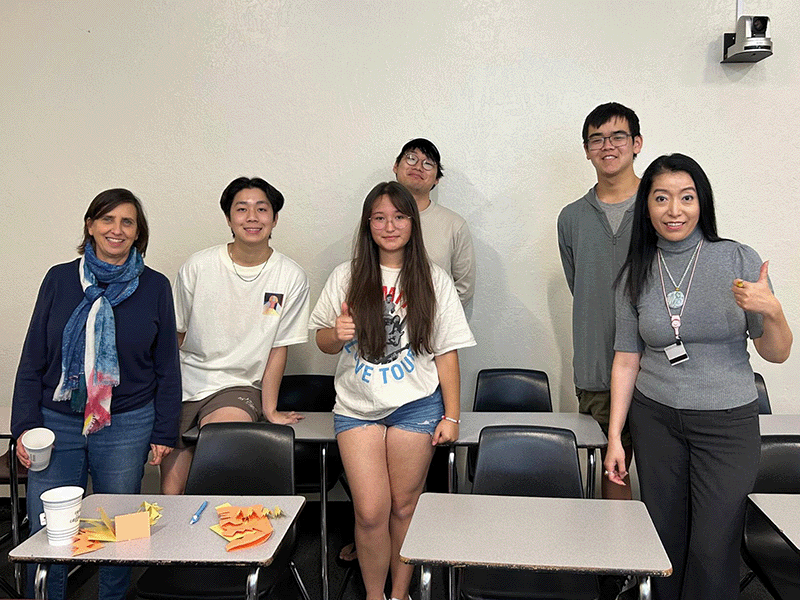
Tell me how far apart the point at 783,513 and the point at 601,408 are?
1.14m

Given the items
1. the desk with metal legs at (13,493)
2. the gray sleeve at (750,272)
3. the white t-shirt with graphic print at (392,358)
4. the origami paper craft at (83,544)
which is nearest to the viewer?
Answer: the origami paper craft at (83,544)

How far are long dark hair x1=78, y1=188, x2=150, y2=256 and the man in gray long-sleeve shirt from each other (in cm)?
185

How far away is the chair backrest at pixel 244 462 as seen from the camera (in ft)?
7.84

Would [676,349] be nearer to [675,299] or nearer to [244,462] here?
[675,299]

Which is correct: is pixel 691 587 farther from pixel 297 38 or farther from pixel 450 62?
pixel 297 38

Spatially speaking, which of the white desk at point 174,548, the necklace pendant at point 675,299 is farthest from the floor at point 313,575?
Result: the necklace pendant at point 675,299

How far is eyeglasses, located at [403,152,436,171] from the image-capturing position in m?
3.34

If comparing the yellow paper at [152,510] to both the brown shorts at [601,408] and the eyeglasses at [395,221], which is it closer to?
the eyeglasses at [395,221]

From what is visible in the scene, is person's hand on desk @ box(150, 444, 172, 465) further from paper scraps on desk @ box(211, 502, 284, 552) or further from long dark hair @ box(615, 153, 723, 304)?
long dark hair @ box(615, 153, 723, 304)

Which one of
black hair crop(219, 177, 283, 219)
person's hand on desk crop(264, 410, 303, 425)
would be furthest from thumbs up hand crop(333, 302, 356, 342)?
black hair crop(219, 177, 283, 219)

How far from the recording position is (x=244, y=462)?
7.93 ft

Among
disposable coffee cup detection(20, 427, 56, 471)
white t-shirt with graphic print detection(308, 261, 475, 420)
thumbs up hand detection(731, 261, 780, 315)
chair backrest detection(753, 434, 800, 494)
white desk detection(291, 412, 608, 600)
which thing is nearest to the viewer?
thumbs up hand detection(731, 261, 780, 315)

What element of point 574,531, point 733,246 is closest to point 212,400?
point 574,531

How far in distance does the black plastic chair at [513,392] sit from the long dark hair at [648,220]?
1159 millimetres
